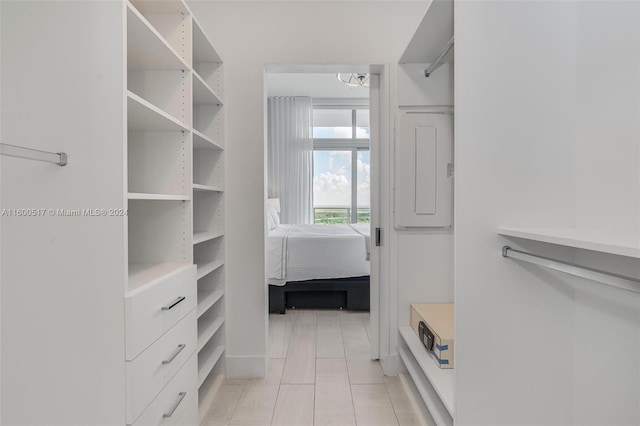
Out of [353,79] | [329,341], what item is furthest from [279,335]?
[353,79]

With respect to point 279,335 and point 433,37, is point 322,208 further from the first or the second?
point 433,37

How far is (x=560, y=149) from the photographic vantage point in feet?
3.88

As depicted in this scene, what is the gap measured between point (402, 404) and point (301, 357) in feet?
2.73

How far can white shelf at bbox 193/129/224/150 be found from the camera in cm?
178

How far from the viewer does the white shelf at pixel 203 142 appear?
178cm

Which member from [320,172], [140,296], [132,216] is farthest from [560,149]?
[320,172]

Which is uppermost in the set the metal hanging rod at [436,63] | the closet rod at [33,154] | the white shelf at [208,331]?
the metal hanging rod at [436,63]

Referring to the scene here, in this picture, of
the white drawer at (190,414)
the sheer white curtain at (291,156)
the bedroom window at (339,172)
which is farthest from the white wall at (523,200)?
the bedroom window at (339,172)

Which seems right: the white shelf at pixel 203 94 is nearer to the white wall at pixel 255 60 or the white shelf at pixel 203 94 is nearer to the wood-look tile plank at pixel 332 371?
the white wall at pixel 255 60

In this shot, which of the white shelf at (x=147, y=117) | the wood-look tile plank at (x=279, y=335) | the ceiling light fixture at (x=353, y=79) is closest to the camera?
the white shelf at (x=147, y=117)

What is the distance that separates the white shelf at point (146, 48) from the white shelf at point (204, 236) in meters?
0.82

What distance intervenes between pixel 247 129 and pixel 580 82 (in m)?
1.70

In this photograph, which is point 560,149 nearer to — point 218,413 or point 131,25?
point 131,25

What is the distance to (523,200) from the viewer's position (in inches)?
47.0
